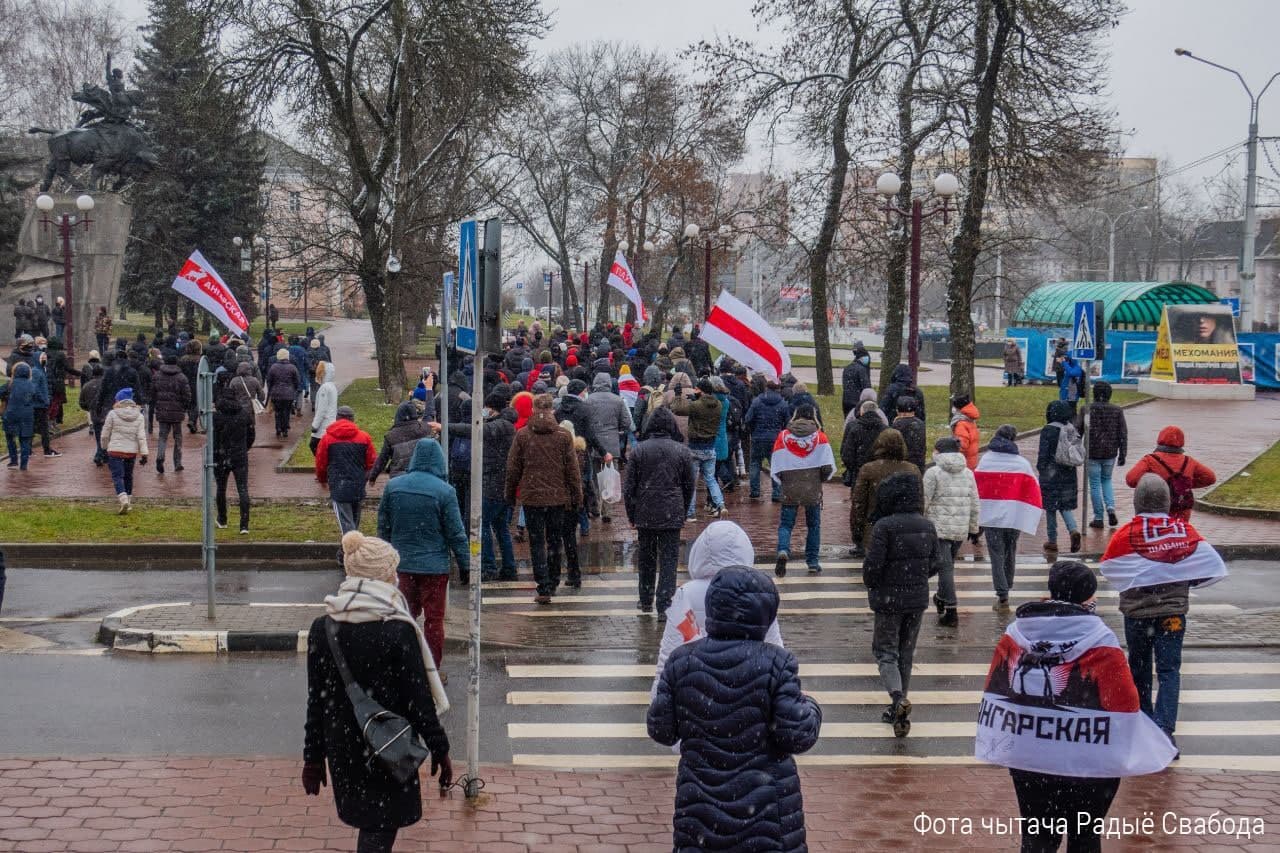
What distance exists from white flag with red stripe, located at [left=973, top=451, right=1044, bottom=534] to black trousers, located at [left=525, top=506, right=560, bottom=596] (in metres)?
3.86

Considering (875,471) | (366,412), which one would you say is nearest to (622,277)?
(366,412)

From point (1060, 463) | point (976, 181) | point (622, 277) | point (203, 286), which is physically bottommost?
point (1060, 463)

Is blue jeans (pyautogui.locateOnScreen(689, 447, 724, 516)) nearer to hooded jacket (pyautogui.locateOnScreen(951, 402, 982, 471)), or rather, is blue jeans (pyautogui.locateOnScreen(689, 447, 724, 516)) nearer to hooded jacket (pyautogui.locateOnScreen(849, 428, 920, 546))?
hooded jacket (pyautogui.locateOnScreen(951, 402, 982, 471))

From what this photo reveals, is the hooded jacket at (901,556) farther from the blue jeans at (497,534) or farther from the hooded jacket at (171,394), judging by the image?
the hooded jacket at (171,394)

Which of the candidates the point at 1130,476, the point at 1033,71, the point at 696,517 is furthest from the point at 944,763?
the point at 1033,71

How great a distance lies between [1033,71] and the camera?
26.8 metres

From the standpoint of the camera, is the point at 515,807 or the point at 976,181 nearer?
the point at 515,807

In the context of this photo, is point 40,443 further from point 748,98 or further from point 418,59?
point 748,98

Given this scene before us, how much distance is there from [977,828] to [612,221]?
48.3 m

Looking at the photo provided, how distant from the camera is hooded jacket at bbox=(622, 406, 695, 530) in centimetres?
1145

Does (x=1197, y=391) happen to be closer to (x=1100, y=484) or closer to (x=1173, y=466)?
(x=1100, y=484)

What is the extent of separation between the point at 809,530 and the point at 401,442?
14.4 feet

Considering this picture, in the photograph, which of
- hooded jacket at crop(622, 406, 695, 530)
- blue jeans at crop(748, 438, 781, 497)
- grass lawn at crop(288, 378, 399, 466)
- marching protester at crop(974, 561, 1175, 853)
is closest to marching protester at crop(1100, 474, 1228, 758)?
marching protester at crop(974, 561, 1175, 853)

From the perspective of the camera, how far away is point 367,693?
521 cm
